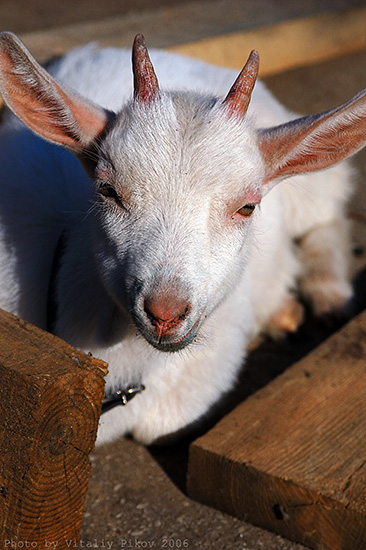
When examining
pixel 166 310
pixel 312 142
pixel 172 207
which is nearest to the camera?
pixel 166 310

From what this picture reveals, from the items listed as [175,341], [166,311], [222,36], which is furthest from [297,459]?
[222,36]

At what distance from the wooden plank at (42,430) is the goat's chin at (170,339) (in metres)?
0.17

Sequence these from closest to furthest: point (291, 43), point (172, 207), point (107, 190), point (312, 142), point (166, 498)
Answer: point (172, 207) → point (107, 190) → point (312, 142) → point (166, 498) → point (291, 43)

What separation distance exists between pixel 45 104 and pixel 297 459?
1.41 meters

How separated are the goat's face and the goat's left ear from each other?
8 cm

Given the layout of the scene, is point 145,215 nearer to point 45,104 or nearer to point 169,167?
point 169,167

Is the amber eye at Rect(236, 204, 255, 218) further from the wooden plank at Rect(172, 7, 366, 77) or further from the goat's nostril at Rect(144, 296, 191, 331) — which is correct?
the wooden plank at Rect(172, 7, 366, 77)

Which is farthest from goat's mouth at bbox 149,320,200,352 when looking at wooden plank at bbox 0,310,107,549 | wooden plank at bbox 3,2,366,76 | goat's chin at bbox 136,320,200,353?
wooden plank at bbox 3,2,366,76

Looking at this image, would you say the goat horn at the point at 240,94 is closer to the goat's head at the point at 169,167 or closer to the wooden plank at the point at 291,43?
the goat's head at the point at 169,167

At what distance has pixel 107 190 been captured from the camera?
2227 mm

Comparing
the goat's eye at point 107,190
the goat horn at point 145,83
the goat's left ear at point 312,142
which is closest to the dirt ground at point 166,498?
the goat's eye at point 107,190

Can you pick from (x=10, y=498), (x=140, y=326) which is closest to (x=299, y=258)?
(x=140, y=326)

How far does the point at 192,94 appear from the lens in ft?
7.96

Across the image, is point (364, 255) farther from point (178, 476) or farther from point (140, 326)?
point (140, 326)
